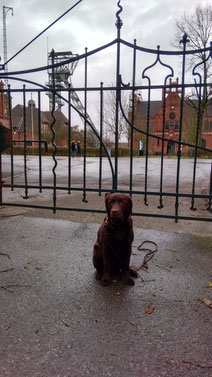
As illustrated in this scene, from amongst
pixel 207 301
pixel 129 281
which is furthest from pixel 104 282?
pixel 207 301

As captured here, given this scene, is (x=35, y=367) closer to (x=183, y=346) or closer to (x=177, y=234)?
(x=183, y=346)

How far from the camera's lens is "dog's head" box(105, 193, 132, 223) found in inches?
81.5

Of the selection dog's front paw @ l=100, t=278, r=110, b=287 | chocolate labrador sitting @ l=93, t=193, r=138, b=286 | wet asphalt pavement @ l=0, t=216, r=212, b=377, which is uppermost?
chocolate labrador sitting @ l=93, t=193, r=138, b=286

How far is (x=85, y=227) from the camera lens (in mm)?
3875

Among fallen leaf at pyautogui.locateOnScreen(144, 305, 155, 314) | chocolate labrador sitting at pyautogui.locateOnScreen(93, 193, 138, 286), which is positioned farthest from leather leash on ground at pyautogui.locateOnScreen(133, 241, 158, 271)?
fallen leaf at pyautogui.locateOnScreen(144, 305, 155, 314)

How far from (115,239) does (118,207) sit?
305mm

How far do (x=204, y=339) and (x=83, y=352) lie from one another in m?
0.73

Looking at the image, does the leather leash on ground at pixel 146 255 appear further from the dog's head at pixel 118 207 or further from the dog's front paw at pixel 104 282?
the dog's head at pixel 118 207

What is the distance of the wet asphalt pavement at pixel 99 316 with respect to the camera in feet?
4.84

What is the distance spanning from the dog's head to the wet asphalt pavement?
0.61 metres

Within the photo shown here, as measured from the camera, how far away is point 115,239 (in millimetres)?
2248

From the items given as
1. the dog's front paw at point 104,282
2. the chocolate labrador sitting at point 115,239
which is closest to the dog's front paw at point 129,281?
the chocolate labrador sitting at point 115,239

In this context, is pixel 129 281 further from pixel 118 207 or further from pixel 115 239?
pixel 118 207

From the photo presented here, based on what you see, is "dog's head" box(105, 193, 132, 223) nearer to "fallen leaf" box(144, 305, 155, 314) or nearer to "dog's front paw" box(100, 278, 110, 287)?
"dog's front paw" box(100, 278, 110, 287)
